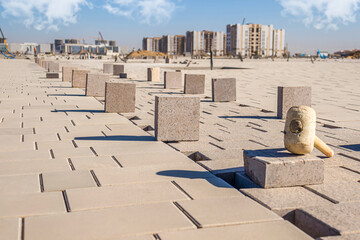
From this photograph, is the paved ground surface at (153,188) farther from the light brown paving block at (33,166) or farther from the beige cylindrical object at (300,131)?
the beige cylindrical object at (300,131)

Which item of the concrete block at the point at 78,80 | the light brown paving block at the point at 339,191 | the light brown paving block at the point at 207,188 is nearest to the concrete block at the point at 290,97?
the light brown paving block at the point at 339,191

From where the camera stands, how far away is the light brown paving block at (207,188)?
3.68 m

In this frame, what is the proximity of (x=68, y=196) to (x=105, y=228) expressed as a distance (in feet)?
2.58

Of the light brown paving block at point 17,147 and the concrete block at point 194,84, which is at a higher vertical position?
the concrete block at point 194,84

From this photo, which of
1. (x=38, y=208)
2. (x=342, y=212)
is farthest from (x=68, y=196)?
(x=342, y=212)

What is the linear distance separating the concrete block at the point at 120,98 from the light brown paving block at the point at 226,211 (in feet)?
17.5

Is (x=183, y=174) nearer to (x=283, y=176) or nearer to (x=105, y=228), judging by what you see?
(x=283, y=176)

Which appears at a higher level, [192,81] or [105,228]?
[192,81]

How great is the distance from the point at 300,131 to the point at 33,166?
2.71m

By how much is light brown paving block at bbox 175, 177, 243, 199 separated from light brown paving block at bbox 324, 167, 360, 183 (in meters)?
0.98

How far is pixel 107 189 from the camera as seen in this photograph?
12.5 ft

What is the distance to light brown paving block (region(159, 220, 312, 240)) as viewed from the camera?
282 cm

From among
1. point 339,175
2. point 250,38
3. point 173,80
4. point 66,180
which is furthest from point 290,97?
point 250,38

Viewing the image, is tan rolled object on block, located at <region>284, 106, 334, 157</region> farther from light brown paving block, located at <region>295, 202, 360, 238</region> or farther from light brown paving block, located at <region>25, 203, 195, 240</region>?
light brown paving block, located at <region>25, 203, 195, 240</region>
